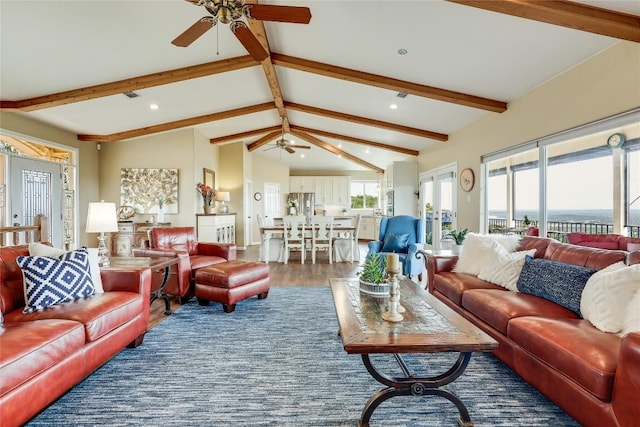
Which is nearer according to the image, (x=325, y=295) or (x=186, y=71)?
(x=325, y=295)

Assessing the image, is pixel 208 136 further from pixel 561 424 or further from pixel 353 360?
pixel 561 424

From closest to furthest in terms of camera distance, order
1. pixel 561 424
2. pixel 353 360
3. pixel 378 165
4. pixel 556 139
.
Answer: pixel 561 424 → pixel 353 360 → pixel 556 139 → pixel 378 165

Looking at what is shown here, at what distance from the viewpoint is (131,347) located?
2596mm

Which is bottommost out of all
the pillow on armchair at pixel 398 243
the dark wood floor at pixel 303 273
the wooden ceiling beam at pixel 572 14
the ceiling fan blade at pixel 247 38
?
the dark wood floor at pixel 303 273

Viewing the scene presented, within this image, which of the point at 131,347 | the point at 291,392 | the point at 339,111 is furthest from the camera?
the point at 339,111

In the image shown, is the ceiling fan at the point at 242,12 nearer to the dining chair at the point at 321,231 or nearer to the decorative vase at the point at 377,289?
the decorative vase at the point at 377,289

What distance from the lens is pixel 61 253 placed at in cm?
247

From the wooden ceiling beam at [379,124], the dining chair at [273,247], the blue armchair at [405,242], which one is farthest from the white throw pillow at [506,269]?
the dining chair at [273,247]

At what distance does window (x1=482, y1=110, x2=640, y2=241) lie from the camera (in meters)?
3.11

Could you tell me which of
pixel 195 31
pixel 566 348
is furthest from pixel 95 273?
pixel 566 348

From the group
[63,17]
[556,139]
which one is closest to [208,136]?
[63,17]

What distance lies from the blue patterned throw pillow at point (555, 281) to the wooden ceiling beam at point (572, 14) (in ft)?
6.04

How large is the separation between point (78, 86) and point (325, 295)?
4389 millimetres

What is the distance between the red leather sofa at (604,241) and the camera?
260cm
